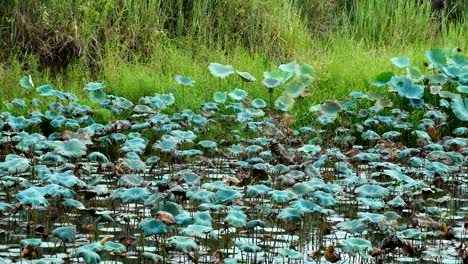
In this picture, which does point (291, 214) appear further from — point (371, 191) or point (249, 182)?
point (249, 182)

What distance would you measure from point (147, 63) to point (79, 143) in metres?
4.19

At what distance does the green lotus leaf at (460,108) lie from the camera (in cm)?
689

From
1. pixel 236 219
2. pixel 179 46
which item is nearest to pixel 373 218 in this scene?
pixel 236 219

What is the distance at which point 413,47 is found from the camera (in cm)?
1080

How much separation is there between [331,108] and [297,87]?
620 millimetres

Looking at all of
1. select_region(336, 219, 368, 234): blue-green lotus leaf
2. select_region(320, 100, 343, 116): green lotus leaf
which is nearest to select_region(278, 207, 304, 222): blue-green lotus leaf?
select_region(336, 219, 368, 234): blue-green lotus leaf

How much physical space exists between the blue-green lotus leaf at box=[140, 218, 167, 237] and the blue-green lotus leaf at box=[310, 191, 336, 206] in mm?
922

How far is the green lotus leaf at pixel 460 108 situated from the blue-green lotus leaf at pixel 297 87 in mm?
1212

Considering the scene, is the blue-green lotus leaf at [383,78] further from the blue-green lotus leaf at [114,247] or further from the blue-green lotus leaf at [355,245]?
the blue-green lotus leaf at [114,247]

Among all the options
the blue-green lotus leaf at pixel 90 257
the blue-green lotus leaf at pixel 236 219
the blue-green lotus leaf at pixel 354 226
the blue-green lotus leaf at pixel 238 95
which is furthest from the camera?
the blue-green lotus leaf at pixel 238 95

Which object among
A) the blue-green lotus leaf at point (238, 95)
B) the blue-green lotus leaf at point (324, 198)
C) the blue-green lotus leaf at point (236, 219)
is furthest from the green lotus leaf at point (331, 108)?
the blue-green lotus leaf at point (236, 219)

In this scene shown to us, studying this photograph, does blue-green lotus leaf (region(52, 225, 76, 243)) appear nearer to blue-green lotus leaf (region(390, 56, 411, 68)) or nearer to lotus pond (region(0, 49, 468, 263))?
lotus pond (region(0, 49, 468, 263))

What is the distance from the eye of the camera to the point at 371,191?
15.3 ft

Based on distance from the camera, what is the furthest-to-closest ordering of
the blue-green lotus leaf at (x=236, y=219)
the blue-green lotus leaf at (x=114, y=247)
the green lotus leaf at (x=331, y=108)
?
the green lotus leaf at (x=331, y=108) < the blue-green lotus leaf at (x=236, y=219) < the blue-green lotus leaf at (x=114, y=247)
